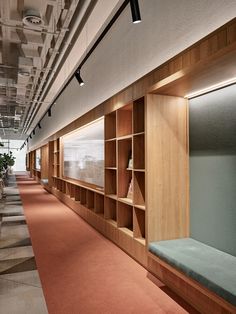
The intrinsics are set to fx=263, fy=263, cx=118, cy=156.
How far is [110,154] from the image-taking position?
4.67 m

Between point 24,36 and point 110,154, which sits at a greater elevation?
point 24,36

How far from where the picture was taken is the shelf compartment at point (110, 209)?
464 cm

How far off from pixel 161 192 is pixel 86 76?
12.2 feet

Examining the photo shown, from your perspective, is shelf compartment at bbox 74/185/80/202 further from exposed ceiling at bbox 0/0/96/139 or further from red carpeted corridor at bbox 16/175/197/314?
exposed ceiling at bbox 0/0/96/139

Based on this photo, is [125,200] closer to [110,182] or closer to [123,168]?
[123,168]

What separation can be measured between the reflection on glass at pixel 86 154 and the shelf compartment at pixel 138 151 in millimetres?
1659

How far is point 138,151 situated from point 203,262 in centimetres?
161

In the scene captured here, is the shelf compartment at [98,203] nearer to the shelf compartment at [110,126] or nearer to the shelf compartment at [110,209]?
the shelf compartment at [110,209]

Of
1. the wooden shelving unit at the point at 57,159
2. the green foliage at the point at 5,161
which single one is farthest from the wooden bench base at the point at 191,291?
the green foliage at the point at 5,161

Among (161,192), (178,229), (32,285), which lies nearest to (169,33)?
(161,192)

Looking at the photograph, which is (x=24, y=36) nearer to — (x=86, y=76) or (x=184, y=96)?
(x=86, y=76)

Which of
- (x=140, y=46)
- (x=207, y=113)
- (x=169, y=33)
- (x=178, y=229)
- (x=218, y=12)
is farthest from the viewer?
(x=140, y=46)

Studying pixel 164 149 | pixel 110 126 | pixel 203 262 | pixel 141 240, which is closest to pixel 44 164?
pixel 110 126

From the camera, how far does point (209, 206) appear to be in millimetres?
2928
